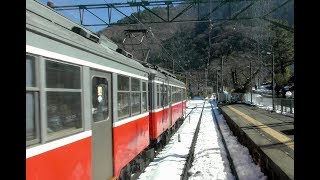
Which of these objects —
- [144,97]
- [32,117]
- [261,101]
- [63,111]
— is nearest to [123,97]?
[144,97]

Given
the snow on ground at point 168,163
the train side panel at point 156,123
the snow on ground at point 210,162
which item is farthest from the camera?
the train side panel at point 156,123

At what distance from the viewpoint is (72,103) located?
4809 millimetres

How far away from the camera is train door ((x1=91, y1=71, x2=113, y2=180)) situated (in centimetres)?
573

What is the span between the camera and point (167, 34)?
80.6 meters

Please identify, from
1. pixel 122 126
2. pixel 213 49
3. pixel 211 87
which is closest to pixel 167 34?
pixel 213 49

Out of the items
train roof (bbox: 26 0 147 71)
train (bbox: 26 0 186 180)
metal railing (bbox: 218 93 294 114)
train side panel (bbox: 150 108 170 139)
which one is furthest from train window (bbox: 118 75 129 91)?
metal railing (bbox: 218 93 294 114)

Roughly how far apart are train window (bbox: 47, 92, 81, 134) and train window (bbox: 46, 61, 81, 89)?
0.09 meters

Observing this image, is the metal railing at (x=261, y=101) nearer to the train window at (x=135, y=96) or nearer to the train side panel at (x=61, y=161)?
the train window at (x=135, y=96)

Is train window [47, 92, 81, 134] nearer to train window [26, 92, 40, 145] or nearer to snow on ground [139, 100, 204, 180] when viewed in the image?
train window [26, 92, 40, 145]

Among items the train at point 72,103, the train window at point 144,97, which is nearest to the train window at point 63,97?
the train at point 72,103

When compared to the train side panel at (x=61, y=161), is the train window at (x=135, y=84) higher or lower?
higher

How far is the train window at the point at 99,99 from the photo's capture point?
19.0 feet
